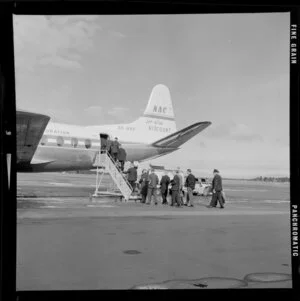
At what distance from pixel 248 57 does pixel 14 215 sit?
9.16 feet

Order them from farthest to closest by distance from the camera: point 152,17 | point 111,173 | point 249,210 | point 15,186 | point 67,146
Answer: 1. point 67,146
2. point 111,173
3. point 249,210
4. point 152,17
5. point 15,186

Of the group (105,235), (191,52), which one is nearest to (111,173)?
(105,235)

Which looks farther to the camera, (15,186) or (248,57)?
Result: (248,57)

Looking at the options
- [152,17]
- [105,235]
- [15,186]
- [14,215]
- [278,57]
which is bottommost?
[105,235]

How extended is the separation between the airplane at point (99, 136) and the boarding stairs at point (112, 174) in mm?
363

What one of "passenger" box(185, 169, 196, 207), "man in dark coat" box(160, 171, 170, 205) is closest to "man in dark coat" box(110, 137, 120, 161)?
"man in dark coat" box(160, 171, 170, 205)

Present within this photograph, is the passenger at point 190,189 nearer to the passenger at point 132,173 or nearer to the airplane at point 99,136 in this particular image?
the airplane at point 99,136

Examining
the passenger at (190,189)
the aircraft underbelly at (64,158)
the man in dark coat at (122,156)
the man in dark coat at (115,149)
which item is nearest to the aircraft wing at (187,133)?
the passenger at (190,189)

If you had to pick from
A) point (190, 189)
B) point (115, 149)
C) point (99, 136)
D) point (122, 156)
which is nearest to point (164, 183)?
point (190, 189)

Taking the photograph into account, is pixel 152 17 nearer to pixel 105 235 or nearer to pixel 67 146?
pixel 105 235

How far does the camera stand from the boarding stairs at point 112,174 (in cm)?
711

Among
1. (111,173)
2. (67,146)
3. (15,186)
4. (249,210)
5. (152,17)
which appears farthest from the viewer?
(67,146)

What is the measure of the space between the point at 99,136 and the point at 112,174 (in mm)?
1884

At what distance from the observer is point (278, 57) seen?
4.18m
